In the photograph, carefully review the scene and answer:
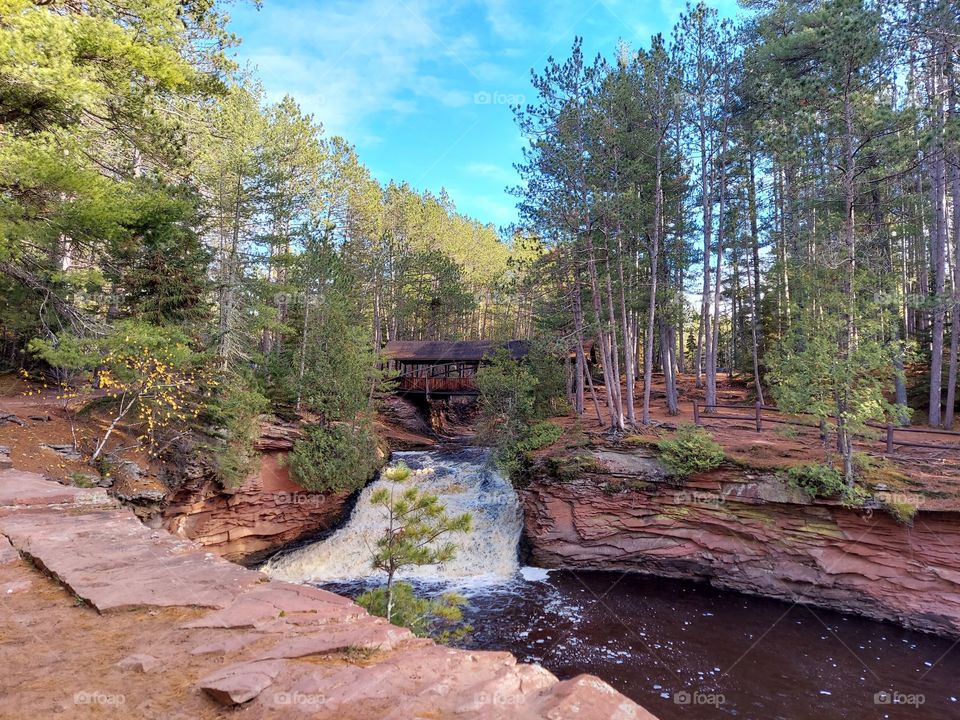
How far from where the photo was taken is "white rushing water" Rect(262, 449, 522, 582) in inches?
512

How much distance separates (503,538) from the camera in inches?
567

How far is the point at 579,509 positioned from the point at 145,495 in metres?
10.9

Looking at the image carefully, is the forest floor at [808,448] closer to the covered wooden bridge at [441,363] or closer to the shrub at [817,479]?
the shrub at [817,479]

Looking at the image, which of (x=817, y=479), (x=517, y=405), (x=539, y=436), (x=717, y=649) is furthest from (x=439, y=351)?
(x=717, y=649)

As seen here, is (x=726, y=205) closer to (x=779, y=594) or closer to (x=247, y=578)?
(x=779, y=594)

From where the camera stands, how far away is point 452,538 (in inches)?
554

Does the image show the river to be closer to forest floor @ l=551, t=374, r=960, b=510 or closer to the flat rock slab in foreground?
forest floor @ l=551, t=374, r=960, b=510

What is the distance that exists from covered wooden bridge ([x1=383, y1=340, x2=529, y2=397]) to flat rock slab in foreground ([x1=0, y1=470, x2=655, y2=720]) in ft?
68.1

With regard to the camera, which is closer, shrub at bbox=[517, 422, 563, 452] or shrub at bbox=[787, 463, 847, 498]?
shrub at bbox=[787, 463, 847, 498]


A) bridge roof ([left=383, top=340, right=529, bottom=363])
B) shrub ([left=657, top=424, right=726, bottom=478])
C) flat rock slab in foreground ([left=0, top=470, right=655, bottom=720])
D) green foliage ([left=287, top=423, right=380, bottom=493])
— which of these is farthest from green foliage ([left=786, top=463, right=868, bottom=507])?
bridge roof ([left=383, top=340, right=529, bottom=363])

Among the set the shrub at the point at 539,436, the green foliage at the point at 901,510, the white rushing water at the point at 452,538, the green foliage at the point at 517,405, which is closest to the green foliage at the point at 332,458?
the white rushing water at the point at 452,538

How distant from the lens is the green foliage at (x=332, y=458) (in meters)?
15.5

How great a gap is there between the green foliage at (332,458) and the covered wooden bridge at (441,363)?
832 centimetres

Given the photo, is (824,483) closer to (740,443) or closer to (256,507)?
(740,443)
